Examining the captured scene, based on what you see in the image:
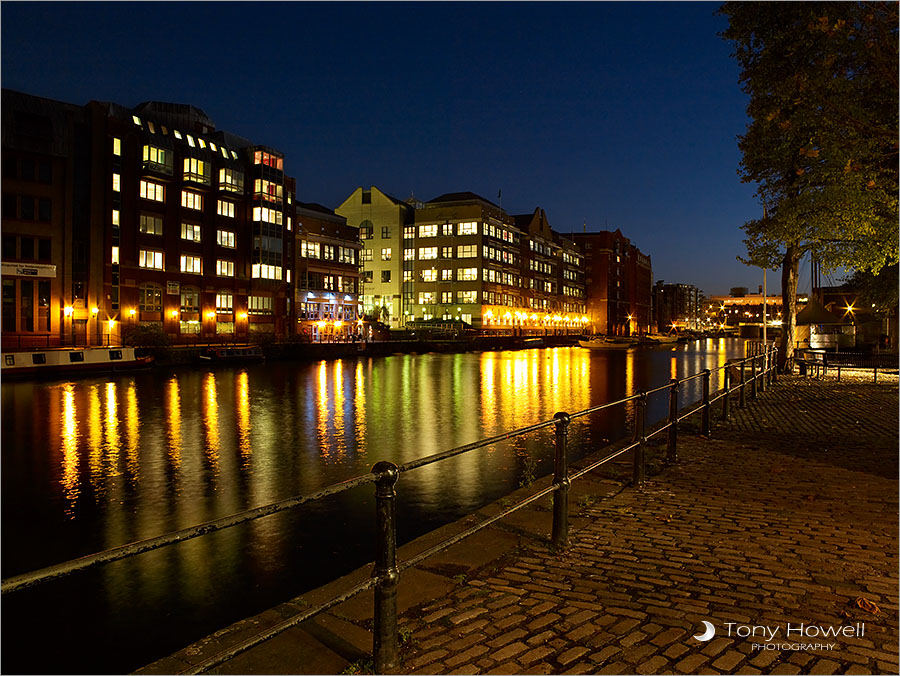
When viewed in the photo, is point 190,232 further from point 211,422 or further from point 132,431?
point 132,431

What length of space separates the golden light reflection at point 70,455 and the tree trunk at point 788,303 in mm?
A: 27293

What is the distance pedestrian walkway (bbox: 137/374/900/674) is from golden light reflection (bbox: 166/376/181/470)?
10.7 metres

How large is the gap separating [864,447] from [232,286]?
6230 cm

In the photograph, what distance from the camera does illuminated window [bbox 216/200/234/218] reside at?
63.8 metres

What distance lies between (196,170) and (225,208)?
17.1 ft

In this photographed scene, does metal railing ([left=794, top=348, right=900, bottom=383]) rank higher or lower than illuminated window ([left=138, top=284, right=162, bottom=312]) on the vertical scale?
lower

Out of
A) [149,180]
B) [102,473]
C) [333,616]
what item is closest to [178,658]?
[333,616]

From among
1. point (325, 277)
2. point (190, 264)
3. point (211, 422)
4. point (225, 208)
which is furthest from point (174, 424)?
point (325, 277)

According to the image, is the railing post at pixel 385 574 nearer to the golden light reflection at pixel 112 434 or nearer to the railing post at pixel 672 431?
the railing post at pixel 672 431

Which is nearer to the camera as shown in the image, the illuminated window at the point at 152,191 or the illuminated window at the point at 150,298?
the illuminated window at the point at 150,298

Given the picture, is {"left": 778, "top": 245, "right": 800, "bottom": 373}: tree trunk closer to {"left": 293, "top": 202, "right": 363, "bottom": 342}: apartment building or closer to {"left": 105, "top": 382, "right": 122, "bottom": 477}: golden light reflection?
{"left": 105, "top": 382, "right": 122, "bottom": 477}: golden light reflection

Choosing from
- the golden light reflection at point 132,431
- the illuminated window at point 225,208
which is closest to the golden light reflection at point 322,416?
the golden light reflection at point 132,431

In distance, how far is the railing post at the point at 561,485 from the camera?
228 inches

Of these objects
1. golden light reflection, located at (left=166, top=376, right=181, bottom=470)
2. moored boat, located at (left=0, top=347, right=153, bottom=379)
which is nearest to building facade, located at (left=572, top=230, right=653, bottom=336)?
moored boat, located at (left=0, top=347, right=153, bottom=379)
